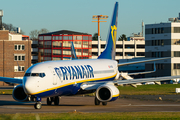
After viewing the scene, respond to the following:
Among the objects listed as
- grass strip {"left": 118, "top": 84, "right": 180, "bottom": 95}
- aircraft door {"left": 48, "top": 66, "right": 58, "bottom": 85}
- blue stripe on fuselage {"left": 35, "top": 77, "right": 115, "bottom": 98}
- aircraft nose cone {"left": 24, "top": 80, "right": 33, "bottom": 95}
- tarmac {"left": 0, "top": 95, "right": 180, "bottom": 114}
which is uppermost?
aircraft door {"left": 48, "top": 66, "right": 58, "bottom": 85}

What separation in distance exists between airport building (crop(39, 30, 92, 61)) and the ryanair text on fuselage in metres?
94.9

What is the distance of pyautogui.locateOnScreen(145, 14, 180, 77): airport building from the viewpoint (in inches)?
4215

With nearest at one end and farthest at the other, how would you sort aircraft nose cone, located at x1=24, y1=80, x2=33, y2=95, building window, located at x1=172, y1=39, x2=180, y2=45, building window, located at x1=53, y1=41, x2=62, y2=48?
aircraft nose cone, located at x1=24, y1=80, x2=33, y2=95, building window, located at x1=172, y1=39, x2=180, y2=45, building window, located at x1=53, y1=41, x2=62, y2=48

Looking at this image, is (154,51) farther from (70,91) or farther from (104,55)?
(70,91)

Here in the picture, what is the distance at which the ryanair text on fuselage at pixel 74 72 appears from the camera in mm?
29030

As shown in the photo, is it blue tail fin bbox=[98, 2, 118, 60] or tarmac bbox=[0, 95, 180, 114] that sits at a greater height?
blue tail fin bbox=[98, 2, 118, 60]

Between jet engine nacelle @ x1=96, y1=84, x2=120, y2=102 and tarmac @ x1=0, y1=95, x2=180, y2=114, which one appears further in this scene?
jet engine nacelle @ x1=96, y1=84, x2=120, y2=102

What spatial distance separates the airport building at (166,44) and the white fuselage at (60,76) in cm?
7408

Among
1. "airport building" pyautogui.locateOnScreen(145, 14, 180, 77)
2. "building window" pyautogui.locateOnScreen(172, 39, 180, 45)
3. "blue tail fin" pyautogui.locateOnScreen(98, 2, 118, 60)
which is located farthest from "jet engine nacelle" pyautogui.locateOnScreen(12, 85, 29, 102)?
"building window" pyautogui.locateOnScreen(172, 39, 180, 45)

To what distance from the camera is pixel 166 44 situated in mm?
109000

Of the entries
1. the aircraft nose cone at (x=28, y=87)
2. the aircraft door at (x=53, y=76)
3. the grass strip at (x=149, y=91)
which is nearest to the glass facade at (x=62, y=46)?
the grass strip at (x=149, y=91)

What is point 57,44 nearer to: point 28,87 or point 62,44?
point 62,44

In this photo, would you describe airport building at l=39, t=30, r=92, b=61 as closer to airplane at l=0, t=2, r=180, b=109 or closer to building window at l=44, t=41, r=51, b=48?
building window at l=44, t=41, r=51, b=48

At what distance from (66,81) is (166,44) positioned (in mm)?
84020
